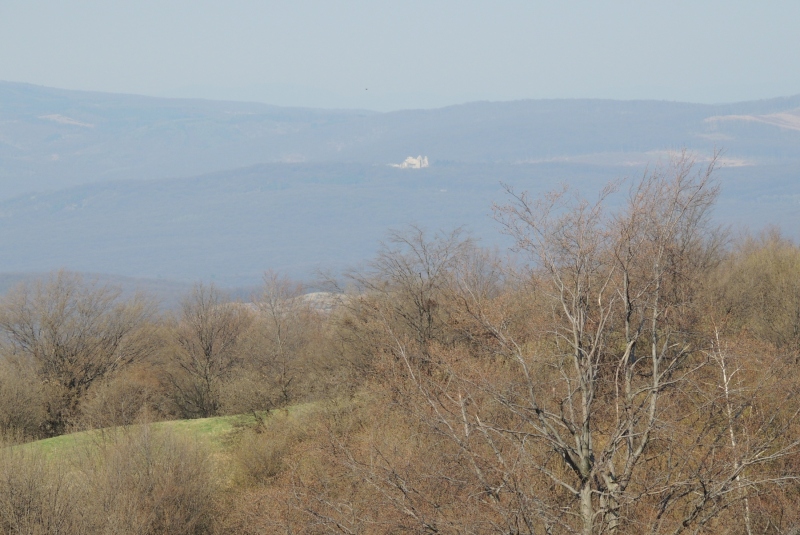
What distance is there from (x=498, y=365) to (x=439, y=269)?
24.0ft

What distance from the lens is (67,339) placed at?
4634 cm

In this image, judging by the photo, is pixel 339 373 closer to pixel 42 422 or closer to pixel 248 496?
pixel 248 496

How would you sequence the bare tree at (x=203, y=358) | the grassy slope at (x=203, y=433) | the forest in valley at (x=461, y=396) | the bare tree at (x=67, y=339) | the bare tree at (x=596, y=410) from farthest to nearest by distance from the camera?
the bare tree at (x=203, y=358) < the bare tree at (x=67, y=339) < the grassy slope at (x=203, y=433) < the forest in valley at (x=461, y=396) < the bare tree at (x=596, y=410)

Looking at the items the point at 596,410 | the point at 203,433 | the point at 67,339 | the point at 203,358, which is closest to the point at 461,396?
the point at 596,410

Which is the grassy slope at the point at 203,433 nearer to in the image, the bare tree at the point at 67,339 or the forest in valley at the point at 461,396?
the forest in valley at the point at 461,396

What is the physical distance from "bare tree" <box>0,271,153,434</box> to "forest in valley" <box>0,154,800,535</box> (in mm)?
152

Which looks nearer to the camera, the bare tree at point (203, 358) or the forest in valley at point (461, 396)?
the forest in valley at point (461, 396)

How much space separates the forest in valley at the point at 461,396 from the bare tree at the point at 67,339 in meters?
0.15

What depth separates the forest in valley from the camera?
13.7m

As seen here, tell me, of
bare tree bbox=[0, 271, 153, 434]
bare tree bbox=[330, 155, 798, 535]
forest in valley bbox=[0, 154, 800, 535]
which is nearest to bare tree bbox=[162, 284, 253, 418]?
forest in valley bbox=[0, 154, 800, 535]

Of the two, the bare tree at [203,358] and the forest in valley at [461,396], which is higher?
the forest in valley at [461,396]

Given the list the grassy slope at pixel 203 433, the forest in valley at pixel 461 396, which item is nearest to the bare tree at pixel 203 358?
the forest in valley at pixel 461 396

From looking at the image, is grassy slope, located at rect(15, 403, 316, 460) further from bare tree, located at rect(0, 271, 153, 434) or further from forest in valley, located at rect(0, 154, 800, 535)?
bare tree, located at rect(0, 271, 153, 434)

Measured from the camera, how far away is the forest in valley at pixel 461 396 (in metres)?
13.7
